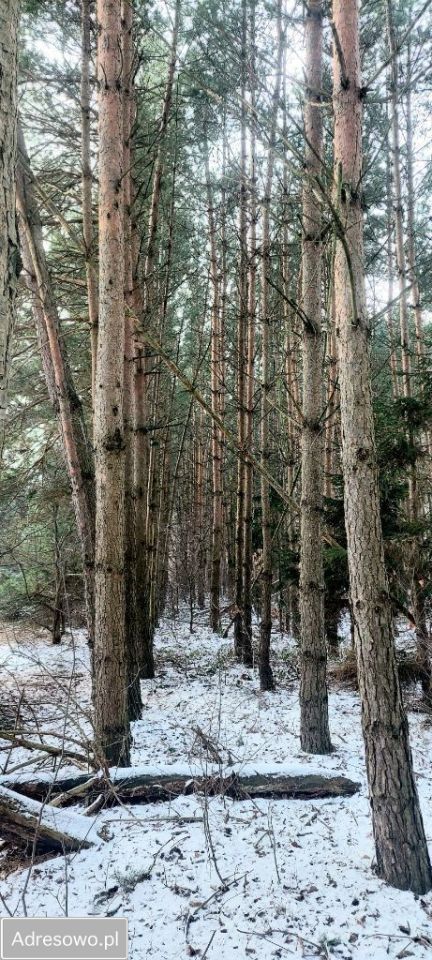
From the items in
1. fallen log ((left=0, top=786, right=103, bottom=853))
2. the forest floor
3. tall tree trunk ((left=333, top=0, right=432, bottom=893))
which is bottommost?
the forest floor

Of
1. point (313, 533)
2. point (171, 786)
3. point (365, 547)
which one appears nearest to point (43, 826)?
point (171, 786)

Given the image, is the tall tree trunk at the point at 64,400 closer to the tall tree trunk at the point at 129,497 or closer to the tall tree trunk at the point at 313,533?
the tall tree trunk at the point at 129,497

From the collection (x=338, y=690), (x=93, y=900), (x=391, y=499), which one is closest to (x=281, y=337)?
(x=391, y=499)

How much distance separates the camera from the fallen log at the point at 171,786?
3639mm

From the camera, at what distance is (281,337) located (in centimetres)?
1228

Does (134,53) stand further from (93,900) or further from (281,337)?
(93,900)

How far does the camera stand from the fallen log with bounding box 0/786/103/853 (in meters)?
3.12

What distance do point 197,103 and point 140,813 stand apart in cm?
897

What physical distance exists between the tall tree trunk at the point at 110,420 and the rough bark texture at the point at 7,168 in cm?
324

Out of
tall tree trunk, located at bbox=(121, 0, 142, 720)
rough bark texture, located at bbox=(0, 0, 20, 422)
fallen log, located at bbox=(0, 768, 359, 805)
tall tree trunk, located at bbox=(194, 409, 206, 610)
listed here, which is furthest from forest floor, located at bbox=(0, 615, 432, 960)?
tall tree trunk, located at bbox=(194, 409, 206, 610)

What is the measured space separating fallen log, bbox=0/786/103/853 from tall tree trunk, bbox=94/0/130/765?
2.43ft

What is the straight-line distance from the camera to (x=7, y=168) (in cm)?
96

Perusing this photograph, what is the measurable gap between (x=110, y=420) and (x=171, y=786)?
2.77 metres

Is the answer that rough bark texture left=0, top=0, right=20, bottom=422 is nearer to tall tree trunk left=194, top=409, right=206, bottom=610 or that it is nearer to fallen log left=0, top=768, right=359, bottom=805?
fallen log left=0, top=768, right=359, bottom=805
